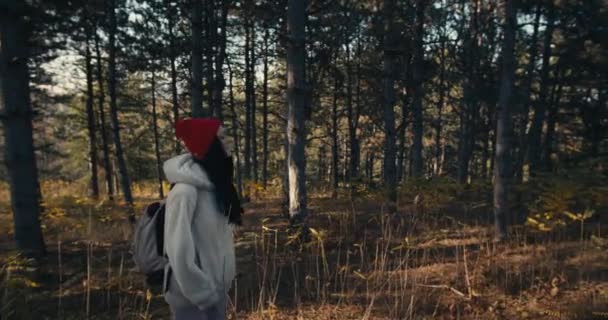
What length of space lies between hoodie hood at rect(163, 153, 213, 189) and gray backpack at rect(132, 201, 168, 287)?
279 millimetres

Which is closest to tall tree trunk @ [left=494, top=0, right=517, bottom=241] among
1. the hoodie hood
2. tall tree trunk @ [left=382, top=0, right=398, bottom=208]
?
tall tree trunk @ [left=382, top=0, right=398, bottom=208]

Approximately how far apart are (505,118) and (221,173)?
5636 mm

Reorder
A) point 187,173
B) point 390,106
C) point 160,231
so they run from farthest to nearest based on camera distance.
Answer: point 390,106
point 160,231
point 187,173

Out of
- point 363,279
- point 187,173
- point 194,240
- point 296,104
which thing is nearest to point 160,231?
point 194,240

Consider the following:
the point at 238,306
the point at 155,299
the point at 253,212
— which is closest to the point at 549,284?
Answer: the point at 238,306

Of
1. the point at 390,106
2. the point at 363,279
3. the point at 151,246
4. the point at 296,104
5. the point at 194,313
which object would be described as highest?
the point at 390,106

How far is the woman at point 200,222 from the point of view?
6.81 feet

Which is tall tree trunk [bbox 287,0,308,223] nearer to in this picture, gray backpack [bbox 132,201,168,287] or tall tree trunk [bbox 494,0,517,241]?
tall tree trunk [bbox 494,0,517,241]

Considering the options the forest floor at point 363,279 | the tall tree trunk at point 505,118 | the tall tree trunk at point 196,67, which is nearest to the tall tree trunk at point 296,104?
the forest floor at point 363,279

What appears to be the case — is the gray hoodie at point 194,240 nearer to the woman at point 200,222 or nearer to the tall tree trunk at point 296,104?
the woman at point 200,222

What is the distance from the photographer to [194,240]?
2.21 meters

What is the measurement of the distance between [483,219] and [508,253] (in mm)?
2763

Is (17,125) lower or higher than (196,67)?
lower

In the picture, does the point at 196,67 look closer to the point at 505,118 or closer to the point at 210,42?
the point at 210,42
